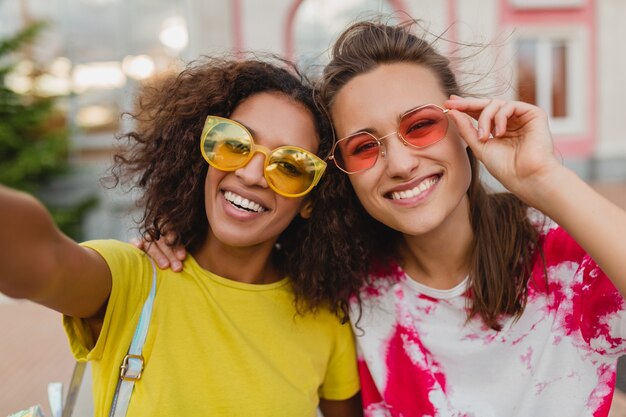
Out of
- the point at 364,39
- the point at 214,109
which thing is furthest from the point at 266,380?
the point at 364,39

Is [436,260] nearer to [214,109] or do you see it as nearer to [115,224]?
[214,109]

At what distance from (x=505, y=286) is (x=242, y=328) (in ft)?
2.98

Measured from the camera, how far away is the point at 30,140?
25.5ft

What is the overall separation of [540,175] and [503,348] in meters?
0.64

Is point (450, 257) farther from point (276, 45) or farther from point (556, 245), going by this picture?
point (276, 45)

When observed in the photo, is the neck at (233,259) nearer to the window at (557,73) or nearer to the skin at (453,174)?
the skin at (453,174)

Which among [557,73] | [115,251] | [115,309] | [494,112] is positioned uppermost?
[494,112]

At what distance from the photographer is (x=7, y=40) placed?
742 centimetres

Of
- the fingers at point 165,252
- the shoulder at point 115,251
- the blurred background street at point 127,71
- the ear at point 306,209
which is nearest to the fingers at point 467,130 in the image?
the ear at point 306,209

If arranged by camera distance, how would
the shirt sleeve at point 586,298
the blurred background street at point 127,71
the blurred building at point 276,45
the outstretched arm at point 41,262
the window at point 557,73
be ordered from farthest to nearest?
1. the window at point 557,73
2. the blurred building at point 276,45
3. the blurred background street at point 127,71
4. the shirt sleeve at point 586,298
5. the outstretched arm at point 41,262

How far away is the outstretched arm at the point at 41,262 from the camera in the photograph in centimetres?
117

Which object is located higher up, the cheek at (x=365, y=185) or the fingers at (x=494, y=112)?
the fingers at (x=494, y=112)

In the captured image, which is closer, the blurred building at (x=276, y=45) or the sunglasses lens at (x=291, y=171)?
the sunglasses lens at (x=291, y=171)

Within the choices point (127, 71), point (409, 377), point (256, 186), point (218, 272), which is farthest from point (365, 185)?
point (127, 71)
